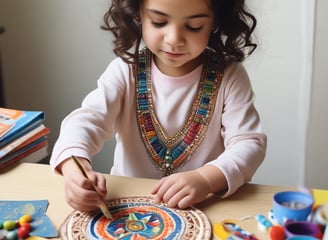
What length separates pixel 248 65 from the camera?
1.60 meters

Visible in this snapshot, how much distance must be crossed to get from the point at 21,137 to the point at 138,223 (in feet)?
1.22

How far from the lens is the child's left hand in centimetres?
77

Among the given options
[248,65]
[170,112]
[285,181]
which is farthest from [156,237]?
[285,181]

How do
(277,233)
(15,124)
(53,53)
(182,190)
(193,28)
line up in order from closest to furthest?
1. (277,233)
2. (182,190)
3. (193,28)
4. (15,124)
5. (53,53)

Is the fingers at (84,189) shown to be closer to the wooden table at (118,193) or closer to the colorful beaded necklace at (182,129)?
the wooden table at (118,193)

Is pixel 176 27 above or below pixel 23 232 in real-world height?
above

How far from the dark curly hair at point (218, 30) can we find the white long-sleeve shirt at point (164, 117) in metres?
0.03

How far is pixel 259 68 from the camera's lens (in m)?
1.61

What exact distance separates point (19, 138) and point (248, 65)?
841 mm

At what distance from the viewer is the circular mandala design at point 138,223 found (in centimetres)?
69

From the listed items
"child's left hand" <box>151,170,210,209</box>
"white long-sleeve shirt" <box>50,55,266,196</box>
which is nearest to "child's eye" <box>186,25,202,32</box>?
"white long-sleeve shirt" <box>50,55,266,196</box>

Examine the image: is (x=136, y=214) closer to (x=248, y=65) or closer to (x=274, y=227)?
(x=274, y=227)

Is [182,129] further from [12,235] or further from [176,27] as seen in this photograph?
[12,235]

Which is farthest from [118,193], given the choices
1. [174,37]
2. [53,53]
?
[53,53]
